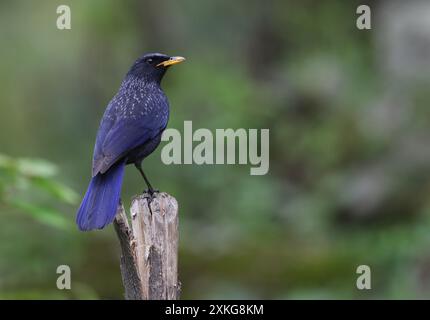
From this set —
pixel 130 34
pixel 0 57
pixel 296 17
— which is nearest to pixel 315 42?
pixel 296 17

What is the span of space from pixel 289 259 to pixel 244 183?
2.80 meters

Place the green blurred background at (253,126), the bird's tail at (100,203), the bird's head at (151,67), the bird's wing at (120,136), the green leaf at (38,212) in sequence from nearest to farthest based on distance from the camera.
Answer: the bird's tail at (100,203) < the green leaf at (38,212) < the bird's wing at (120,136) < the bird's head at (151,67) < the green blurred background at (253,126)

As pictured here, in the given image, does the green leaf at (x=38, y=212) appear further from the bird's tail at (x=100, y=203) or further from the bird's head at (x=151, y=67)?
the bird's head at (x=151, y=67)

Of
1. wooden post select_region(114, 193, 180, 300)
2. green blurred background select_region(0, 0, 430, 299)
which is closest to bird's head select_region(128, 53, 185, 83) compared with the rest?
wooden post select_region(114, 193, 180, 300)

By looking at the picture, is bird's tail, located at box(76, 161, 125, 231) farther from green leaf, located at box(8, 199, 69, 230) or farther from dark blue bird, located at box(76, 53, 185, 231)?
green leaf, located at box(8, 199, 69, 230)

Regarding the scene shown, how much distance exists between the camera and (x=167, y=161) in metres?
10.1

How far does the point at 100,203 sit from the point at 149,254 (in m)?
0.38

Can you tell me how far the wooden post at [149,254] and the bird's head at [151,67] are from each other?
4.96ft

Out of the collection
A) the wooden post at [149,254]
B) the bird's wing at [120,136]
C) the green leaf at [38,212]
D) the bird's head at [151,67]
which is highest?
the bird's head at [151,67]

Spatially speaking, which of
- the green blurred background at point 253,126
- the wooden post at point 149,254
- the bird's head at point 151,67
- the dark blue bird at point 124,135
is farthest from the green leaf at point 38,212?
the green blurred background at point 253,126

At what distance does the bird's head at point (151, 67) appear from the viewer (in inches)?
→ 210

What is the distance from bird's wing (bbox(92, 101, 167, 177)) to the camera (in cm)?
437

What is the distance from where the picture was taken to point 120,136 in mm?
4543
